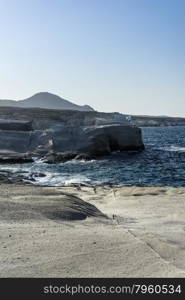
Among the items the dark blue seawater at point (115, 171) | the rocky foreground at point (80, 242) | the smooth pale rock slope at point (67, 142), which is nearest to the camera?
the rocky foreground at point (80, 242)

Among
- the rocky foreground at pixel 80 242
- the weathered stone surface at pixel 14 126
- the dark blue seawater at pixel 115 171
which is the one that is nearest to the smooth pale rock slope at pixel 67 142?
the dark blue seawater at pixel 115 171

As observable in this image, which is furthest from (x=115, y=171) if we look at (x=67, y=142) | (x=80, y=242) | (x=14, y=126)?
(x=80, y=242)

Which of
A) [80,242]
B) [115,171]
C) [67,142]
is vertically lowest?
[115,171]

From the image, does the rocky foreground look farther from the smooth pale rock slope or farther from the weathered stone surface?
the weathered stone surface

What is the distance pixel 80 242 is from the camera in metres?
7.48

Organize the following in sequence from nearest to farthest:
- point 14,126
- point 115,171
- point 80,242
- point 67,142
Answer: point 80,242
point 115,171
point 67,142
point 14,126

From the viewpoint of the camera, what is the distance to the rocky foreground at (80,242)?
6.18 m

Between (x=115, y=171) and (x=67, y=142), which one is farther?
(x=67, y=142)

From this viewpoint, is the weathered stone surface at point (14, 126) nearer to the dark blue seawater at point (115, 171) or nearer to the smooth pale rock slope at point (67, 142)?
the smooth pale rock slope at point (67, 142)

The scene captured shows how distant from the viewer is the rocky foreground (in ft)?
20.3

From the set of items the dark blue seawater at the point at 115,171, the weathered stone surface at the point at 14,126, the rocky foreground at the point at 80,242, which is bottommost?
the dark blue seawater at the point at 115,171

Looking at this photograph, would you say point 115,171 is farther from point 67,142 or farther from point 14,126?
point 14,126

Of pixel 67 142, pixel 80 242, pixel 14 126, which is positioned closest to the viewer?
pixel 80 242

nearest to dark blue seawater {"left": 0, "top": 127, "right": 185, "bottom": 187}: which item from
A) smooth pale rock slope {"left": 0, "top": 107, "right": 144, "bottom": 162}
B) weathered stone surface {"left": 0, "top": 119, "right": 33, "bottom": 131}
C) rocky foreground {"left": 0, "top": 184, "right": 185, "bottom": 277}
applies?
smooth pale rock slope {"left": 0, "top": 107, "right": 144, "bottom": 162}
